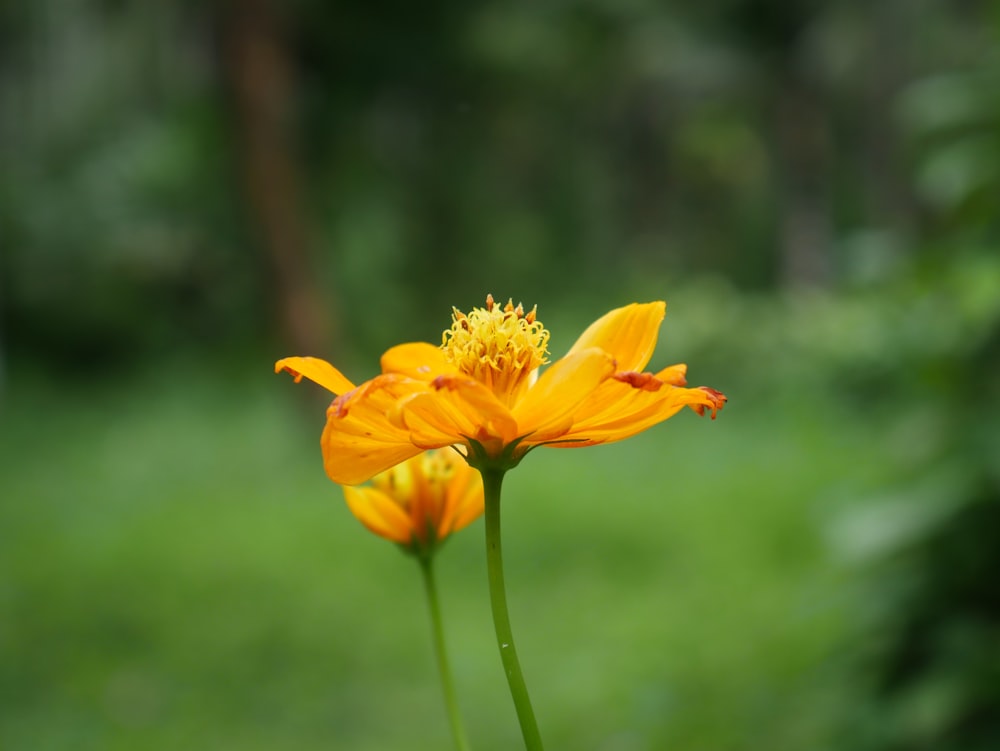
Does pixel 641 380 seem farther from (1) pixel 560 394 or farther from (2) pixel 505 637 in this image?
(2) pixel 505 637

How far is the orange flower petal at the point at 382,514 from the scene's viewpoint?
69cm

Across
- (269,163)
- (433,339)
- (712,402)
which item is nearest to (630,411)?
(712,402)

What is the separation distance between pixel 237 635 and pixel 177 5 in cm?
892

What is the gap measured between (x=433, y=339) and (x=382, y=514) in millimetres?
10938

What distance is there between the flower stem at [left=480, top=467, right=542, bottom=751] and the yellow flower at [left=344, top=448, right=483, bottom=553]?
0.20 meters

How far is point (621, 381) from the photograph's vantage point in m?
0.56

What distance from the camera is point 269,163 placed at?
21.6 feet

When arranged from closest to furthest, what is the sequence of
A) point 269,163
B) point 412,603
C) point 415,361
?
point 415,361
point 412,603
point 269,163

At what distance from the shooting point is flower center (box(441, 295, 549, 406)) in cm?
69

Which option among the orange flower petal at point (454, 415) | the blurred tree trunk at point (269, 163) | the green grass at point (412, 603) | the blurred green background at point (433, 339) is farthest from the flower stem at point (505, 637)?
the blurred tree trunk at point (269, 163)

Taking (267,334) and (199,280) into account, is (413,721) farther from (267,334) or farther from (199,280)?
(199,280)

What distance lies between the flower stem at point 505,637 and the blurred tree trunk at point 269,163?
6.10m

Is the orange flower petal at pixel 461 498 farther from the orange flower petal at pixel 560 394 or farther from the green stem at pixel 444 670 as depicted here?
the orange flower petal at pixel 560 394

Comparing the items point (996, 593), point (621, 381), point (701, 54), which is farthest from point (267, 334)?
point (621, 381)
